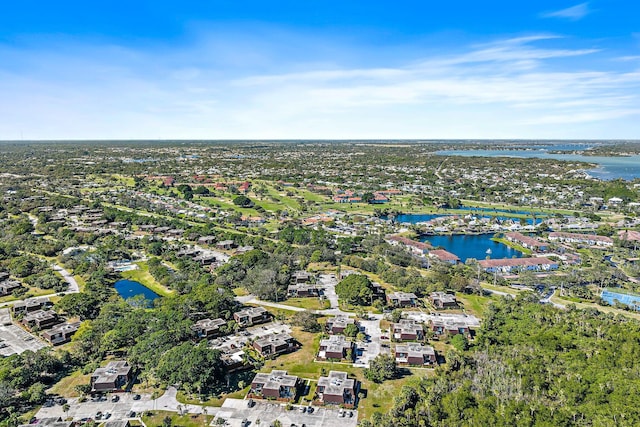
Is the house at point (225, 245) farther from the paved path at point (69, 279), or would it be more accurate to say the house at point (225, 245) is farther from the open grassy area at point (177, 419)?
the open grassy area at point (177, 419)

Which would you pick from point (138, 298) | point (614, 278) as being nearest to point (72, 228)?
point (138, 298)

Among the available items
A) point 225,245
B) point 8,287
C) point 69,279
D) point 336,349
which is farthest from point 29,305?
point 336,349

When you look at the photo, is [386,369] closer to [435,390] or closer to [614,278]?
[435,390]

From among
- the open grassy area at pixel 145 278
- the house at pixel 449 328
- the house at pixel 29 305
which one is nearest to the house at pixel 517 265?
the house at pixel 449 328

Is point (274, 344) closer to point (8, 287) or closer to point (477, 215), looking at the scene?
point (8, 287)

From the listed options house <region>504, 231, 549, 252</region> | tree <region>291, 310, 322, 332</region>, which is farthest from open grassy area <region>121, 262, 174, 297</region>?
house <region>504, 231, 549, 252</region>

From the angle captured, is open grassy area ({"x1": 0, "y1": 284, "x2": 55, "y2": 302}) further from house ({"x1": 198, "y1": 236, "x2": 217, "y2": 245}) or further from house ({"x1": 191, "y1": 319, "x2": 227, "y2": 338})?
house ({"x1": 198, "y1": 236, "x2": 217, "y2": 245})

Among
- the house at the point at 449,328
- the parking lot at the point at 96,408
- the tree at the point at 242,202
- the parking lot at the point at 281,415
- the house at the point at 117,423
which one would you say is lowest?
the parking lot at the point at 281,415
